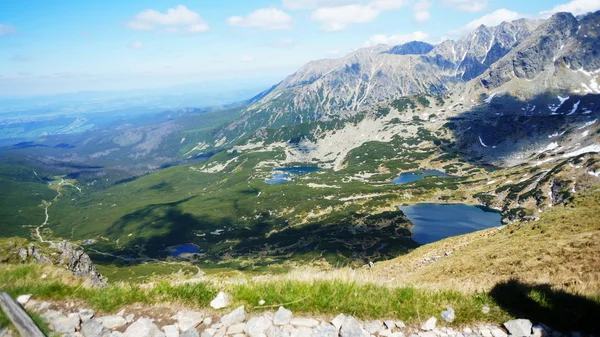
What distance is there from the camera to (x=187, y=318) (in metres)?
6.95

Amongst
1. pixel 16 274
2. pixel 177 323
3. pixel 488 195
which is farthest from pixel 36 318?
pixel 488 195

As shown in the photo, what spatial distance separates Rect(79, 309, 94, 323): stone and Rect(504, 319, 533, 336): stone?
9.17 metres

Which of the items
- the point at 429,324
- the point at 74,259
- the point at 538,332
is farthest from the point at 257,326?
the point at 74,259

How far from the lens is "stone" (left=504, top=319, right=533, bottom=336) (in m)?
6.00

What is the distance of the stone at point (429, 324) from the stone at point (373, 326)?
0.90 meters

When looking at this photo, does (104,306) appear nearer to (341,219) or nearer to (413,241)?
(413,241)

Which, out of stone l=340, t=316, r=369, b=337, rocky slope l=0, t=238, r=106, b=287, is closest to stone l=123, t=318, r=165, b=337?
stone l=340, t=316, r=369, b=337

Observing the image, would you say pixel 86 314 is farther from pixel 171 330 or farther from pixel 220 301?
pixel 220 301

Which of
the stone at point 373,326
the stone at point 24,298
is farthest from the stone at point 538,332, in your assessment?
the stone at point 24,298

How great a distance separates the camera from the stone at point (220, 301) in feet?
23.8

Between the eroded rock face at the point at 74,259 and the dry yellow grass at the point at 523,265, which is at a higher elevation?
the dry yellow grass at the point at 523,265

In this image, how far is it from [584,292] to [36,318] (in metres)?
12.1

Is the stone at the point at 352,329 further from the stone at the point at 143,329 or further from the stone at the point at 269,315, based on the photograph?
the stone at the point at 143,329

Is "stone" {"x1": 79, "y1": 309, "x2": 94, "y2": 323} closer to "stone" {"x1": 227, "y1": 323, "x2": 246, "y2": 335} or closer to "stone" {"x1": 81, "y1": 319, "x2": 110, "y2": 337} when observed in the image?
"stone" {"x1": 81, "y1": 319, "x2": 110, "y2": 337}
